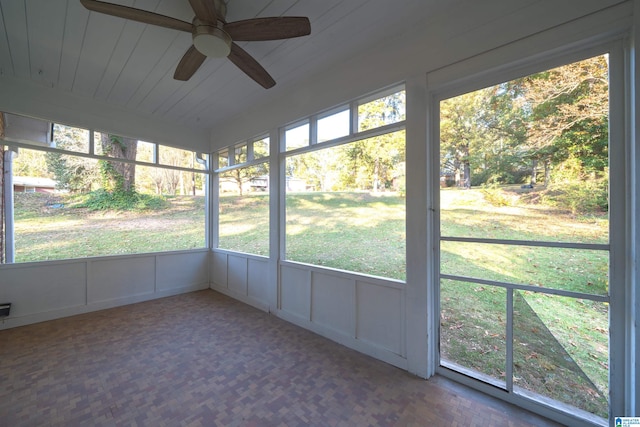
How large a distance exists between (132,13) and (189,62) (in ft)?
1.83

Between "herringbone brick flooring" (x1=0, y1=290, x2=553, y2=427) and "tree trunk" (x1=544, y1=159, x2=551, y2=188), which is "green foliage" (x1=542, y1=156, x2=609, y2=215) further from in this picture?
"herringbone brick flooring" (x1=0, y1=290, x2=553, y2=427)

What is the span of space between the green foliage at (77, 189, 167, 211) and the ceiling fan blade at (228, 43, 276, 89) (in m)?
3.28

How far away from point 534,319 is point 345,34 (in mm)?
2724

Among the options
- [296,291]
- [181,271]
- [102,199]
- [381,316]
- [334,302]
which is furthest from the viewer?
[181,271]

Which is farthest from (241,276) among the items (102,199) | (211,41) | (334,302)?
(211,41)

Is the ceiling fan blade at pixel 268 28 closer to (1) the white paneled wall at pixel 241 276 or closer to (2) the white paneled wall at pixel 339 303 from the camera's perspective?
(2) the white paneled wall at pixel 339 303

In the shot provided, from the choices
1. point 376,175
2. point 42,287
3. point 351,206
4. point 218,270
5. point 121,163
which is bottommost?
point 218,270

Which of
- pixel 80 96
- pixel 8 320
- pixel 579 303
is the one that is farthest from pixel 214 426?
pixel 80 96

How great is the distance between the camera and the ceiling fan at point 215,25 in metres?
1.49

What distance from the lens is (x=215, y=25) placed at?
1648 millimetres

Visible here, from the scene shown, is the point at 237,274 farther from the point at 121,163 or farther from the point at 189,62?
the point at 189,62

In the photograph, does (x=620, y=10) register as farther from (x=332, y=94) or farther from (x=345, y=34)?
(x=332, y=94)

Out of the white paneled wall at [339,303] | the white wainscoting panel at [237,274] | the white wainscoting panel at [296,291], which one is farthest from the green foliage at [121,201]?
the white wainscoting panel at [296,291]

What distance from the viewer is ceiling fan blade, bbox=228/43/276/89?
1896mm
